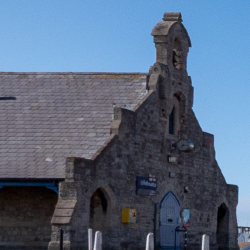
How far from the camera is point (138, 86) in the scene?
28031 mm

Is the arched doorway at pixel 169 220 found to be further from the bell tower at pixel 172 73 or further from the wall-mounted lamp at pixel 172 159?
the bell tower at pixel 172 73

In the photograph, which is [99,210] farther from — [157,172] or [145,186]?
[157,172]

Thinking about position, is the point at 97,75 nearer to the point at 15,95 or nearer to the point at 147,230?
the point at 15,95

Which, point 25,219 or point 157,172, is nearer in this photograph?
point 25,219

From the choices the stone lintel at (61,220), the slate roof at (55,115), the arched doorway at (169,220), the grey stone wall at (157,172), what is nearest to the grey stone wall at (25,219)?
the slate roof at (55,115)

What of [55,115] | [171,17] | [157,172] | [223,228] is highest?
[171,17]

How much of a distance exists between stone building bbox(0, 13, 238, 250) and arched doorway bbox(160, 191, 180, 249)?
0.13 ft

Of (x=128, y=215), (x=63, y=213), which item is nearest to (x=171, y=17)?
(x=128, y=215)

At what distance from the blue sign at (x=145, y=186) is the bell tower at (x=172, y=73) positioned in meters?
2.70

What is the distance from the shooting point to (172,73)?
1131 inches

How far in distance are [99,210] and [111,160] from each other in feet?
6.09

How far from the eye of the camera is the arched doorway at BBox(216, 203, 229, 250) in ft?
104

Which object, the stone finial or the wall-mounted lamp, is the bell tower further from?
the wall-mounted lamp

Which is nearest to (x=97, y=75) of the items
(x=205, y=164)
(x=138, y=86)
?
(x=138, y=86)
